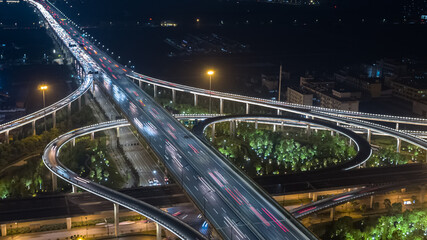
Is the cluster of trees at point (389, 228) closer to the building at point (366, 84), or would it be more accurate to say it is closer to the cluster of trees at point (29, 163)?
the cluster of trees at point (29, 163)

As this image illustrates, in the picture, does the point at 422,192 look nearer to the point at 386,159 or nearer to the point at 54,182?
the point at 386,159

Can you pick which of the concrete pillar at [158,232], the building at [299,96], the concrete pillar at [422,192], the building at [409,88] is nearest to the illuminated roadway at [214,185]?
the concrete pillar at [158,232]

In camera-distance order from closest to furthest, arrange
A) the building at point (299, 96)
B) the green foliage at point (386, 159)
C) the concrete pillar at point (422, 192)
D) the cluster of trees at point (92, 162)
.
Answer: the concrete pillar at point (422, 192) → the cluster of trees at point (92, 162) → the green foliage at point (386, 159) → the building at point (299, 96)

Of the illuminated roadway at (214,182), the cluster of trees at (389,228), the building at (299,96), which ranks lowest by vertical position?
the cluster of trees at (389,228)

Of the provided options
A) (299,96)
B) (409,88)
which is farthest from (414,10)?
(299,96)

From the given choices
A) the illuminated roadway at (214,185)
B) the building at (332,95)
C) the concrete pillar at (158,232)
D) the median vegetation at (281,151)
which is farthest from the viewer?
the building at (332,95)

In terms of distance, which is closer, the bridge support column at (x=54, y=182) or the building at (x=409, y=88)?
the bridge support column at (x=54, y=182)
